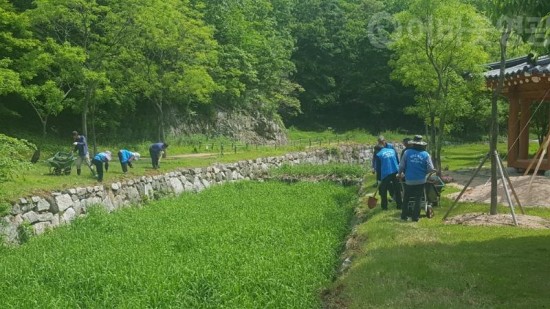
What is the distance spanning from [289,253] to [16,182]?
25.5 ft

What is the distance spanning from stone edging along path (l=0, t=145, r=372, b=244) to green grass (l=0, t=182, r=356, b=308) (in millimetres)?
468

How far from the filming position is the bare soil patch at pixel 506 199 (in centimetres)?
945

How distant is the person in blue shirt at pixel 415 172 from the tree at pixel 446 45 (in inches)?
258

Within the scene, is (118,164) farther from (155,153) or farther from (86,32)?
(86,32)

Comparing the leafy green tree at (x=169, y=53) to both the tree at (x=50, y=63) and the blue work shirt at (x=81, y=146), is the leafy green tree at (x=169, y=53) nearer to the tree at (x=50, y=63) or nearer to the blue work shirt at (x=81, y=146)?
the tree at (x=50, y=63)

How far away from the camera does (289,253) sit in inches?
354

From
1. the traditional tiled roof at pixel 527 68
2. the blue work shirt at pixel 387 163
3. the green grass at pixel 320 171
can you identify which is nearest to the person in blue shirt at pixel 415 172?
the blue work shirt at pixel 387 163

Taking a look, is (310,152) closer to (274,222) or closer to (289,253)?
(274,222)

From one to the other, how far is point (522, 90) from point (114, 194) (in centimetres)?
1304

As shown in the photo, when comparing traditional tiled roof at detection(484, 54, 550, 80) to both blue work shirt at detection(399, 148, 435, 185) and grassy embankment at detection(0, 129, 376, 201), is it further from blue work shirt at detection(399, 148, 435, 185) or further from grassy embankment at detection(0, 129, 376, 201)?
grassy embankment at detection(0, 129, 376, 201)

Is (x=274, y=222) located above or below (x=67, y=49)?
below

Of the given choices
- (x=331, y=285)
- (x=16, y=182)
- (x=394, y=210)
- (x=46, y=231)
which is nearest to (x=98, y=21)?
(x=16, y=182)

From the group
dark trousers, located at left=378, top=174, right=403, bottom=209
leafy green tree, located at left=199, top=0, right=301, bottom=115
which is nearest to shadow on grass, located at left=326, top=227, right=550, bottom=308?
dark trousers, located at left=378, top=174, right=403, bottom=209

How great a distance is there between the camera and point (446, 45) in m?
15.9
